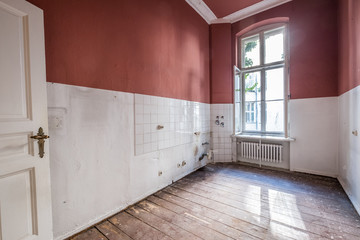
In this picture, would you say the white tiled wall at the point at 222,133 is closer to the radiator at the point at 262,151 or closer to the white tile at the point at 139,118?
the radiator at the point at 262,151

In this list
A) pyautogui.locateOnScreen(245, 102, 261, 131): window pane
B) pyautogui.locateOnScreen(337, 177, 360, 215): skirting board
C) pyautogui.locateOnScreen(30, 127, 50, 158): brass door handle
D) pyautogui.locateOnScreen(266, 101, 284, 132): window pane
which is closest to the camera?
pyautogui.locateOnScreen(30, 127, 50, 158): brass door handle

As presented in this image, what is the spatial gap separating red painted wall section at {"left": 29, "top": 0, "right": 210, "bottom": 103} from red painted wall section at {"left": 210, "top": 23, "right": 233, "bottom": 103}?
0.62 m

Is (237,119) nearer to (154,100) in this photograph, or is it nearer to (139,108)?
(154,100)

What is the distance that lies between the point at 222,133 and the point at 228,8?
254 cm

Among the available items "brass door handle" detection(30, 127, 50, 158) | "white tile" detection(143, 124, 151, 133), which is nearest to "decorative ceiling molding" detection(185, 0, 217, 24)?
"white tile" detection(143, 124, 151, 133)

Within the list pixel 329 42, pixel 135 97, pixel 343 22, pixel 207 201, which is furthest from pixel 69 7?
pixel 329 42

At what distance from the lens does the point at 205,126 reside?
344 cm

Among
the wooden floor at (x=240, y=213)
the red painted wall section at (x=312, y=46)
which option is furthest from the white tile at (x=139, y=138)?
the red painted wall section at (x=312, y=46)

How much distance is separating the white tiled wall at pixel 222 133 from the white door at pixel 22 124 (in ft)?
9.80

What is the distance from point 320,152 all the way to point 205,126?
202 centimetres

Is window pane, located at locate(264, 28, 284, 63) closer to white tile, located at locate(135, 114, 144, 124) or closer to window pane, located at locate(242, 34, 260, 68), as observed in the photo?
window pane, located at locate(242, 34, 260, 68)

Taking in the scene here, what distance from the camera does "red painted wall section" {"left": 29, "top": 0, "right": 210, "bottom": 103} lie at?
A: 134 centimetres

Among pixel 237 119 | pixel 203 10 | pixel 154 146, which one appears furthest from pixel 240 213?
pixel 203 10

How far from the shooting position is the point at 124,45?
1.83 metres
